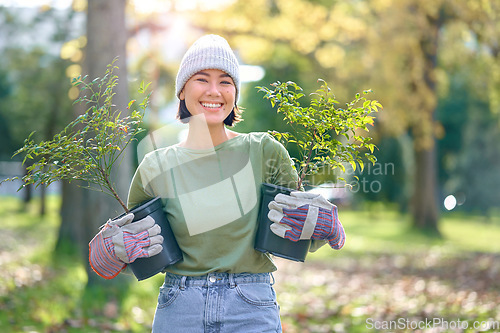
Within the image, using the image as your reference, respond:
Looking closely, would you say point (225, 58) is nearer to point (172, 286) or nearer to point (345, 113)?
point (345, 113)

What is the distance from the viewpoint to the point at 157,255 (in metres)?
2.03

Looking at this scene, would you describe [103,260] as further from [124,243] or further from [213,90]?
[213,90]

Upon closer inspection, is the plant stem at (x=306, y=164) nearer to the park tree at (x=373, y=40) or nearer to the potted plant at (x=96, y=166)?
the potted plant at (x=96, y=166)

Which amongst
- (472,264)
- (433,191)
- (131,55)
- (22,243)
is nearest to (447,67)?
(433,191)

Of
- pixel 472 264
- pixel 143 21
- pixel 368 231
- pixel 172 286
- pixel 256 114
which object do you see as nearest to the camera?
pixel 172 286

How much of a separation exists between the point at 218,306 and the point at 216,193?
Result: 44cm

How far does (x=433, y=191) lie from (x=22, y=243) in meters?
11.0

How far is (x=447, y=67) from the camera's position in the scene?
15.6 metres

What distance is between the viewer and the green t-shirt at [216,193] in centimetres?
209

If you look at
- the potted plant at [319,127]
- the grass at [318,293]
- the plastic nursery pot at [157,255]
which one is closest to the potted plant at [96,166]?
the plastic nursery pot at [157,255]

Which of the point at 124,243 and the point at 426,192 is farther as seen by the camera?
the point at 426,192

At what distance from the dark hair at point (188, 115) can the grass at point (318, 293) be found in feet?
10.1

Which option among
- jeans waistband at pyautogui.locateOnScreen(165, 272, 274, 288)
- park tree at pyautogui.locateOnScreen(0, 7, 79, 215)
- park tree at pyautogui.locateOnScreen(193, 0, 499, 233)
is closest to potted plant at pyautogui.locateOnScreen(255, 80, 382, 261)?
jeans waistband at pyautogui.locateOnScreen(165, 272, 274, 288)

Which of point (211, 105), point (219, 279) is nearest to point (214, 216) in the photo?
point (219, 279)
